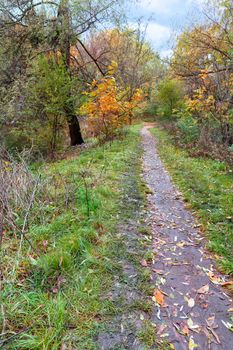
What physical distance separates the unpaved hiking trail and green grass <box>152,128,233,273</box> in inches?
7.2

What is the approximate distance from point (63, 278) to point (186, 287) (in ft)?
4.22

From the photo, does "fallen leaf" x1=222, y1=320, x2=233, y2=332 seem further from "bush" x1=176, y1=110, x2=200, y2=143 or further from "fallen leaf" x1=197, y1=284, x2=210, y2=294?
"bush" x1=176, y1=110, x2=200, y2=143

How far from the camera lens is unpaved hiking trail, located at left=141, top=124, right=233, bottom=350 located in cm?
225

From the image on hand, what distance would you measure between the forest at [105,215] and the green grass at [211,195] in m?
0.02

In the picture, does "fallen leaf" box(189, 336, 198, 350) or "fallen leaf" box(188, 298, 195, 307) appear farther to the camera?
"fallen leaf" box(188, 298, 195, 307)

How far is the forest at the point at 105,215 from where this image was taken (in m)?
2.30

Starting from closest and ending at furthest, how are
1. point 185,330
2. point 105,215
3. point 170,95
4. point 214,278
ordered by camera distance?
1. point 185,330
2. point 214,278
3. point 105,215
4. point 170,95

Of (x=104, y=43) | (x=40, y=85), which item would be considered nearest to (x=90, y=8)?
(x=40, y=85)

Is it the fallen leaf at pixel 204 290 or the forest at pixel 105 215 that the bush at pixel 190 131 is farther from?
the fallen leaf at pixel 204 290

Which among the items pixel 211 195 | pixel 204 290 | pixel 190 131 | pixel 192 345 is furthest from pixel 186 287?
pixel 190 131

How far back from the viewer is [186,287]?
9.21 feet

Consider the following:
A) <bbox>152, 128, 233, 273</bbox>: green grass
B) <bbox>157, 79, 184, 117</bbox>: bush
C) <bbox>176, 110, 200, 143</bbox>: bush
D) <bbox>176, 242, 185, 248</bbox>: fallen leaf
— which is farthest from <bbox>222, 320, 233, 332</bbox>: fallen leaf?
<bbox>157, 79, 184, 117</bbox>: bush

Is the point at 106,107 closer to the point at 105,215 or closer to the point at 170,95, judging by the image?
the point at 105,215

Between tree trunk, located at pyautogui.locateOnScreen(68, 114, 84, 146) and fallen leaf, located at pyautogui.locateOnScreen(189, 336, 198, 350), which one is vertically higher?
tree trunk, located at pyautogui.locateOnScreen(68, 114, 84, 146)
